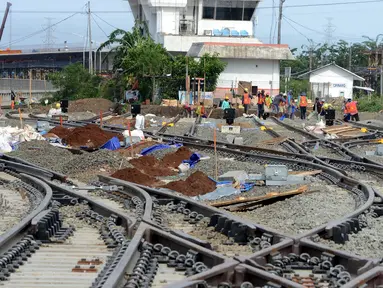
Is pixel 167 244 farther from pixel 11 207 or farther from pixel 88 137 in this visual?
pixel 88 137

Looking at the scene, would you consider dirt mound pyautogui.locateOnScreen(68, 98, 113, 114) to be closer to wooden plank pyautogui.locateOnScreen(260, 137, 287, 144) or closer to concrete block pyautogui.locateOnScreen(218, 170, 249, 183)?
wooden plank pyautogui.locateOnScreen(260, 137, 287, 144)

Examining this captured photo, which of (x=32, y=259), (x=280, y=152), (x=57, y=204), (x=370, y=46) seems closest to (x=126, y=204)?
(x=57, y=204)

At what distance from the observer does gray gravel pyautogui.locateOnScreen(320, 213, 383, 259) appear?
9.15 m

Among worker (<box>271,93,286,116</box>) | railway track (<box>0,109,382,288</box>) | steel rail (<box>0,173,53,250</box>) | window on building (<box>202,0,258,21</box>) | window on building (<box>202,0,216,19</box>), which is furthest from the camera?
window on building (<box>202,0,258,21</box>)

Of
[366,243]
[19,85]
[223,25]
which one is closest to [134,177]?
[366,243]

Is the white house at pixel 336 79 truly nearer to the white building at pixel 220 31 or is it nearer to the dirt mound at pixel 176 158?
the white building at pixel 220 31

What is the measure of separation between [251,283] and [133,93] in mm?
48024

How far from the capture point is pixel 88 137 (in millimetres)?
25531

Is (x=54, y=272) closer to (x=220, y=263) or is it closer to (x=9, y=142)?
(x=220, y=263)

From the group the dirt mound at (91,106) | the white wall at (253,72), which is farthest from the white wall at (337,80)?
the dirt mound at (91,106)

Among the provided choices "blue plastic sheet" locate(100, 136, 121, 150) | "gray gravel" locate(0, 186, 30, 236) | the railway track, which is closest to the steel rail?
the railway track

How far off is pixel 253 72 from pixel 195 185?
5356cm

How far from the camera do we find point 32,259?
352 inches

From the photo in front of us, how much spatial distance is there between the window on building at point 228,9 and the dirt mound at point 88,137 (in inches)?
2168
